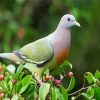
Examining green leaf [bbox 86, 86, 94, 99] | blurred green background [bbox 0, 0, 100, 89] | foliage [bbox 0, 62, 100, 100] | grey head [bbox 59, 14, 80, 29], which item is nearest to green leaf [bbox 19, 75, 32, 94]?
foliage [bbox 0, 62, 100, 100]

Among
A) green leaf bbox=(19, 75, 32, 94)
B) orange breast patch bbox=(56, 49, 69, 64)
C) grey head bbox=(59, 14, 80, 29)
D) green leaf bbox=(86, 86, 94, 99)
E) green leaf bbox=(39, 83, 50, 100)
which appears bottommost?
green leaf bbox=(86, 86, 94, 99)

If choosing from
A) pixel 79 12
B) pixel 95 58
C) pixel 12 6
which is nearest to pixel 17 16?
pixel 12 6

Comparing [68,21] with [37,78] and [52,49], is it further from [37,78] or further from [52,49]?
[37,78]

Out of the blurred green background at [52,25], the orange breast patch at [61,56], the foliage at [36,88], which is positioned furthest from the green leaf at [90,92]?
the blurred green background at [52,25]

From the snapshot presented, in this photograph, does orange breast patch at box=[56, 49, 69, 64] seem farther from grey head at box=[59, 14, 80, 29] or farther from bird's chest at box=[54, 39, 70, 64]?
grey head at box=[59, 14, 80, 29]

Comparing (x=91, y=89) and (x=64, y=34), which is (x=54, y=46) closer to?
(x=64, y=34)

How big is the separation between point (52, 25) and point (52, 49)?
3.27m

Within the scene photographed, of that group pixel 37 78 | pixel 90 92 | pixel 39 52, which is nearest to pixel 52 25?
pixel 39 52

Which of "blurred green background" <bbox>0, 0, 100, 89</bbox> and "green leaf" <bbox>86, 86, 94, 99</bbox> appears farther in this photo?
"blurred green background" <bbox>0, 0, 100, 89</bbox>

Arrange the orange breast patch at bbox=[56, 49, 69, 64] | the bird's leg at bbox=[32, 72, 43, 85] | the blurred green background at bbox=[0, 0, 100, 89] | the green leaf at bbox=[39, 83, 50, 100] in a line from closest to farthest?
the green leaf at bbox=[39, 83, 50, 100] → the bird's leg at bbox=[32, 72, 43, 85] → the orange breast patch at bbox=[56, 49, 69, 64] → the blurred green background at bbox=[0, 0, 100, 89]

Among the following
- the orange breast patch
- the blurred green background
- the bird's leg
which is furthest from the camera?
the blurred green background

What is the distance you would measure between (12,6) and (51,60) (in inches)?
127

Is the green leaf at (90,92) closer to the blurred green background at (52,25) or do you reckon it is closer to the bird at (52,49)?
the bird at (52,49)

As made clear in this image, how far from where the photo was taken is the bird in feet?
8.45
